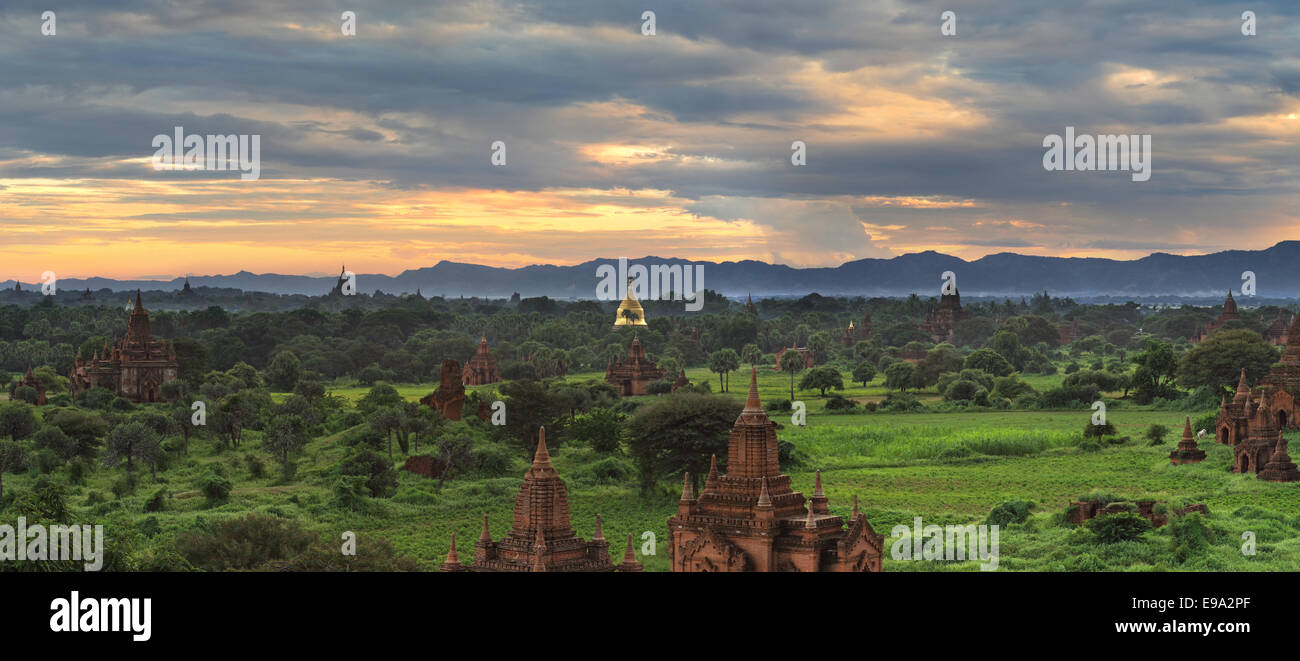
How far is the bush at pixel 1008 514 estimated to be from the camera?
1719 inches

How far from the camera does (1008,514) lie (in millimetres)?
44188

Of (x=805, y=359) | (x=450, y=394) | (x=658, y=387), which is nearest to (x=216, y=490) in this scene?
(x=450, y=394)

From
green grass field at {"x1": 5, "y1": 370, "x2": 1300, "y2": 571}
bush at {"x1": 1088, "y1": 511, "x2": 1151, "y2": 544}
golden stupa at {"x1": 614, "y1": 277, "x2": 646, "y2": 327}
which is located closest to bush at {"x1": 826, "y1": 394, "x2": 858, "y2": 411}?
green grass field at {"x1": 5, "y1": 370, "x2": 1300, "y2": 571}

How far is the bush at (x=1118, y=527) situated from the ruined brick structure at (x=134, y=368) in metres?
59.4

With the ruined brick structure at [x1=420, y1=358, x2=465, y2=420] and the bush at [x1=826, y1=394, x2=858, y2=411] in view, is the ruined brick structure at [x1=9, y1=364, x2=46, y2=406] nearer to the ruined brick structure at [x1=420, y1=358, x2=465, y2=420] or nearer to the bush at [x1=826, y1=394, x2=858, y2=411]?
the ruined brick structure at [x1=420, y1=358, x2=465, y2=420]

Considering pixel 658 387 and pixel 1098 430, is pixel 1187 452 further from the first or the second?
pixel 658 387

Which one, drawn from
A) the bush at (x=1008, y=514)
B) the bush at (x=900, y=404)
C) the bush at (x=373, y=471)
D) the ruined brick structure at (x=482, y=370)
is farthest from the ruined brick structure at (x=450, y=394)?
the bush at (x=1008, y=514)

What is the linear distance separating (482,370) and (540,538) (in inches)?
2910

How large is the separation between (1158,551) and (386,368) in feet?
283

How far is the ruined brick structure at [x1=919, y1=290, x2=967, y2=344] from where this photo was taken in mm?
162375

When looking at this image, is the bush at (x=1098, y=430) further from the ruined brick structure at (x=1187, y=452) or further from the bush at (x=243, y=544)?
the bush at (x=243, y=544)

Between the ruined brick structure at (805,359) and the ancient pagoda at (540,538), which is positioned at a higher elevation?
the ruined brick structure at (805,359)

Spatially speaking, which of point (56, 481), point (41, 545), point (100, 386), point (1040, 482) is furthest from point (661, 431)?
point (100, 386)
